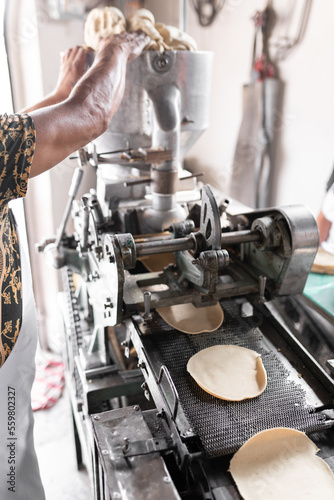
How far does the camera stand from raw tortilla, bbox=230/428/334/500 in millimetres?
838

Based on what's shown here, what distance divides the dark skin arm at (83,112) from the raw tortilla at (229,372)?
2.06ft

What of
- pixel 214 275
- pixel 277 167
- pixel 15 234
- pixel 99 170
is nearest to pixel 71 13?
pixel 99 170

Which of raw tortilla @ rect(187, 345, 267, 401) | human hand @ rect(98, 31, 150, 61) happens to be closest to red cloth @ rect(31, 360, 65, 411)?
raw tortilla @ rect(187, 345, 267, 401)

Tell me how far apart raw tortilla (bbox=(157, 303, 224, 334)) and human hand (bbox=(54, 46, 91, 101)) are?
0.90 m

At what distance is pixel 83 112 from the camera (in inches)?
42.2

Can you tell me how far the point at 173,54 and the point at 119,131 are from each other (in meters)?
0.31

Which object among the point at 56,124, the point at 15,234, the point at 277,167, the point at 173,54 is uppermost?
the point at 173,54

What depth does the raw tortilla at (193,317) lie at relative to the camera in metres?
1.25

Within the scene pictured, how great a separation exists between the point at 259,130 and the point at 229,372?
6.43 ft

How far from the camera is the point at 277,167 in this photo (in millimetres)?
2719

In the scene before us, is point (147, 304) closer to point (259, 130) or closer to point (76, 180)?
point (76, 180)

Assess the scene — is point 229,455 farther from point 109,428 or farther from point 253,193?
point 253,193

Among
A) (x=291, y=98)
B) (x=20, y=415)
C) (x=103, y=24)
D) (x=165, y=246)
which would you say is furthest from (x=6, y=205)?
(x=291, y=98)

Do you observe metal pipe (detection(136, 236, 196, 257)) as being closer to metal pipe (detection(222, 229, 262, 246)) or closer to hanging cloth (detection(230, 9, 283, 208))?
metal pipe (detection(222, 229, 262, 246))
